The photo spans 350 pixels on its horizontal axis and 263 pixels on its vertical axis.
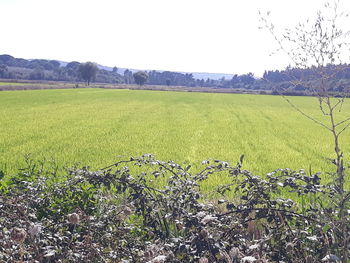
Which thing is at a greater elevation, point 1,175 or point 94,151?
point 1,175

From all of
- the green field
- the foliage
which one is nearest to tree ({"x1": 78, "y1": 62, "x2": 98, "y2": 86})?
the green field

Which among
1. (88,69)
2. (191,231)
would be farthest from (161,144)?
(88,69)

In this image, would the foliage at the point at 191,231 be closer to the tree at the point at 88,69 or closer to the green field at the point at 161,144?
the green field at the point at 161,144

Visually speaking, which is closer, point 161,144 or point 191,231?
point 191,231

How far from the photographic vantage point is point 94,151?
1110cm

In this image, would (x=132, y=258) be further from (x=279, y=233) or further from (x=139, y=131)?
(x=139, y=131)

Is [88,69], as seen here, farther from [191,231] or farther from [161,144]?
[191,231]

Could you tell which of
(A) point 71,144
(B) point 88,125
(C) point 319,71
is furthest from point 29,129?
(C) point 319,71

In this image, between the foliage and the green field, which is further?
the green field

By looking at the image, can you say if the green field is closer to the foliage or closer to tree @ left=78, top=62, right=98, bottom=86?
the foliage

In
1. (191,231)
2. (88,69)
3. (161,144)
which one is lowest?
(161,144)

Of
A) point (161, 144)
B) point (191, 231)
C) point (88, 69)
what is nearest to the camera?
point (191, 231)

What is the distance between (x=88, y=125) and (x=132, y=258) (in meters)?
16.2

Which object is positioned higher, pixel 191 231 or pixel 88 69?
pixel 88 69
